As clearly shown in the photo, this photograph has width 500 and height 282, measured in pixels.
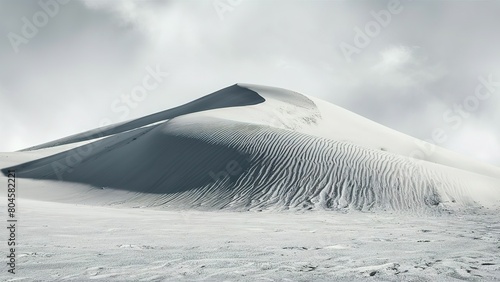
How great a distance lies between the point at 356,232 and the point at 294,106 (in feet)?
102

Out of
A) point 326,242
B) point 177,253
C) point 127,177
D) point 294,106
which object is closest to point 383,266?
point 326,242

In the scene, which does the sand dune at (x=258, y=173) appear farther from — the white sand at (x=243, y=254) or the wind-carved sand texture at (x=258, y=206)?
the white sand at (x=243, y=254)

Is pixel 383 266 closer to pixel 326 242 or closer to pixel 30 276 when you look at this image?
pixel 326 242

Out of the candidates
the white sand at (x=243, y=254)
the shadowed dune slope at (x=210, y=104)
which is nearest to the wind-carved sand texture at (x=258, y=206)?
the white sand at (x=243, y=254)

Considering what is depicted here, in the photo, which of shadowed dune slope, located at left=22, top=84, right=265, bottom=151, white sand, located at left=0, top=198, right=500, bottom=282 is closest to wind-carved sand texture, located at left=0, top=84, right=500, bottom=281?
white sand, located at left=0, top=198, right=500, bottom=282

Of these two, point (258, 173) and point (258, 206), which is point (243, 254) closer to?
point (258, 206)

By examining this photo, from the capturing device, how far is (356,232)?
8.06 m

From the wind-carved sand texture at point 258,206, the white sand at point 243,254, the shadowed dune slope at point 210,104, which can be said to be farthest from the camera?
the shadowed dune slope at point 210,104

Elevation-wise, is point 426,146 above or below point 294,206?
above

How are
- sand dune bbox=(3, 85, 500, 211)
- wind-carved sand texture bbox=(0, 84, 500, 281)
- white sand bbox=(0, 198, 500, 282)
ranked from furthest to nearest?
1. sand dune bbox=(3, 85, 500, 211)
2. wind-carved sand texture bbox=(0, 84, 500, 281)
3. white sand bbox=(0, 198, 500, 282)

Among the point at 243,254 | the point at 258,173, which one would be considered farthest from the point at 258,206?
the point at 243,254

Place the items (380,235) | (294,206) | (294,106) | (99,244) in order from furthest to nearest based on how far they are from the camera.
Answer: (294,106) < (294,206) < (380,235) < (99,244)

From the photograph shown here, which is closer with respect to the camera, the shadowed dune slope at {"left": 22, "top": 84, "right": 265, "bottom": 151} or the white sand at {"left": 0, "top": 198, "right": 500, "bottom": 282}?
the white sand at {"left": 0, "top": 198, "right": 500, "bottom": 282}

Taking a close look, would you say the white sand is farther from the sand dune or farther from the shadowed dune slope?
the shadowed dune slope
